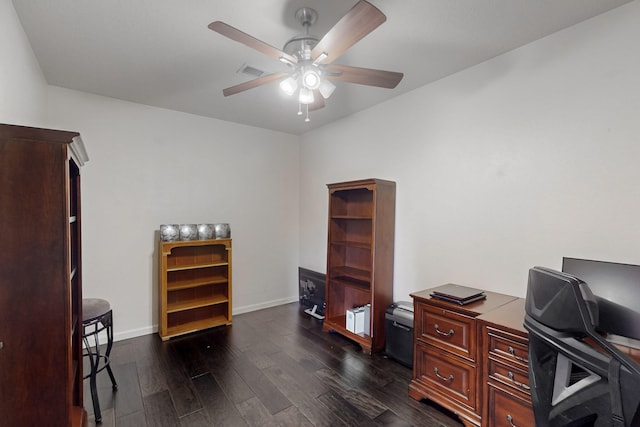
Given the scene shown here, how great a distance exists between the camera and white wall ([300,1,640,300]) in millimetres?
1747

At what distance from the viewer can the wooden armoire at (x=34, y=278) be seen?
46.4 inches

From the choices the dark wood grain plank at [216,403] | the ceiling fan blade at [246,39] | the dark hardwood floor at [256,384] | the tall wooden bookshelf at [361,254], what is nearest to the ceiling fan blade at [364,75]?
the ceiling fan blade at [246,39]

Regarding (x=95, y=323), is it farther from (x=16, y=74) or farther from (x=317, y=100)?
(x=317, y=100)

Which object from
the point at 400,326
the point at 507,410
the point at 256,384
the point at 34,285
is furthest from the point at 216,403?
the point at 507,410

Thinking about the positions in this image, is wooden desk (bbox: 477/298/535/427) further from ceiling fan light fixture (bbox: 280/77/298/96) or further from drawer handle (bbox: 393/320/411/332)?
ceiling fan light fixture (bbox: 280/77/298/96)

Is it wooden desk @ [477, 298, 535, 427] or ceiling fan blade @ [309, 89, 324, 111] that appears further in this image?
ceiling fan blade @ [309, 89, 324, 111]

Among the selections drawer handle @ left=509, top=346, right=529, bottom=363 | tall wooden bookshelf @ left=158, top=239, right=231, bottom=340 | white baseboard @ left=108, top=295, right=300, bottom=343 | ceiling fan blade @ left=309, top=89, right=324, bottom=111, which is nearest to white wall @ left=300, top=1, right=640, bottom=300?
drawer handle @ left=509, top=346, right=529, bottom=363

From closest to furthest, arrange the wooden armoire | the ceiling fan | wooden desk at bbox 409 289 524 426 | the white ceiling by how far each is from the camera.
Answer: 1. the wooden armoire
2. the ceiling fan
3. the white ceiling
4. wooden desk at bbox 409 289 524 426

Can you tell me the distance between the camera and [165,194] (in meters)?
3.41

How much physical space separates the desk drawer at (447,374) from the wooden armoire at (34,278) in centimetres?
208

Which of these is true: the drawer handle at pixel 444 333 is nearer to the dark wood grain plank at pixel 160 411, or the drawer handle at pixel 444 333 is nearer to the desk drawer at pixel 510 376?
the desk drawer at pixel 510 376

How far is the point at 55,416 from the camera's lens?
126cm

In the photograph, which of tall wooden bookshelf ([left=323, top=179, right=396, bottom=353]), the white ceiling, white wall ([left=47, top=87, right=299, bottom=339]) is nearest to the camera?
the white ceiling

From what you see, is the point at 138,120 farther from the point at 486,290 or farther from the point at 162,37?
the point at 486,290
